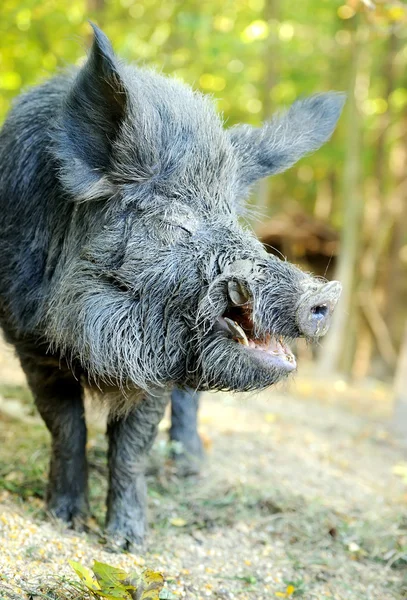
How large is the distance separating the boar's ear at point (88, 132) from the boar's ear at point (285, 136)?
0.80 metres

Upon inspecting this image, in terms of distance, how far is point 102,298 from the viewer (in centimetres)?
333

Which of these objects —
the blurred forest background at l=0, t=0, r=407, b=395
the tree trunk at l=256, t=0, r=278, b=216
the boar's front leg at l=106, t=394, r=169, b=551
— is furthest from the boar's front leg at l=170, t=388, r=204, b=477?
the tree trunk at l=256, t=0, r=278, b=216

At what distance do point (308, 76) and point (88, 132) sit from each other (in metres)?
11.1

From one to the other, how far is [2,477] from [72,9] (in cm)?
802

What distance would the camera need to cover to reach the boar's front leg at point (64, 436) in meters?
3.99

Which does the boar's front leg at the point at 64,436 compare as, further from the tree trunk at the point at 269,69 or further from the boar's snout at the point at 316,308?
the tree trunk at the point at 269,69

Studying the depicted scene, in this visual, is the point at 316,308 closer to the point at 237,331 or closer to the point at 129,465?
the point at 237,331

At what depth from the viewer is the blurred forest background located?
9328mm

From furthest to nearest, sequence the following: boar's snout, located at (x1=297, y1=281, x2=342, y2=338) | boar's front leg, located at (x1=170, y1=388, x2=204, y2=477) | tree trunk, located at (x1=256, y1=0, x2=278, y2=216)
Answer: tree trunk, located at (x1=256, y1=0, x2=278, y2=216) < boar's front leg, located at (x1=170, y1=388, x2=204, y2=477) < boar's snout, located at (x1=297, y1=281, x2=342, y2=338)

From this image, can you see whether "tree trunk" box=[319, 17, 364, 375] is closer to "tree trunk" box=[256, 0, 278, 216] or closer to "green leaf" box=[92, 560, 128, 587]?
"tree trunk" box=[256, 0, 278, 216]

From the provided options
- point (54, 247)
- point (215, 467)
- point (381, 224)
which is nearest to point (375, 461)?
point (215, 467)

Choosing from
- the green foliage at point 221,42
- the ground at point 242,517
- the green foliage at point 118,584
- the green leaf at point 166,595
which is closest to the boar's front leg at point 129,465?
the ground at point 242,517

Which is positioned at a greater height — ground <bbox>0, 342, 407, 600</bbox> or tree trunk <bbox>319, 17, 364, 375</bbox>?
tree trunk <bbox>319, 17, 364, 375</bbox>

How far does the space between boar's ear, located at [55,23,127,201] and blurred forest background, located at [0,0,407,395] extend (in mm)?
3037
